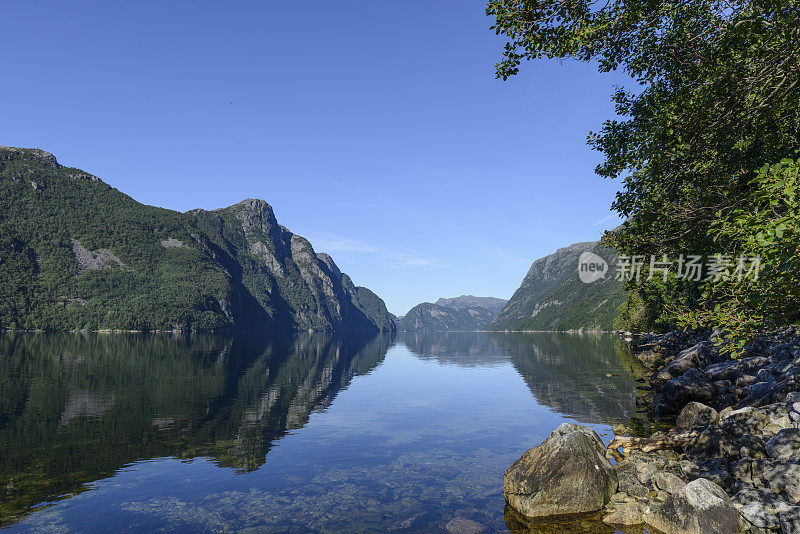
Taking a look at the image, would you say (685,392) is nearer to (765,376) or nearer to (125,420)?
(765,376)

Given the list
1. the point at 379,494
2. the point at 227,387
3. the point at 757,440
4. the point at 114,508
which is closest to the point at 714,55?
the point at 757,440

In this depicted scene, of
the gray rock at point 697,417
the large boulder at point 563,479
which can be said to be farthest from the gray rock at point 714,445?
the gray rock at point 697,417

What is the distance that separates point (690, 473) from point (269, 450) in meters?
20.4

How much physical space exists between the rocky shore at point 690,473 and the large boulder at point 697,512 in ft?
0.09

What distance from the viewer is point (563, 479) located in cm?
1573

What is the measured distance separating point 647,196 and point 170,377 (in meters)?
55.1

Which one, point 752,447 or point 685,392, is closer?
point 752,447

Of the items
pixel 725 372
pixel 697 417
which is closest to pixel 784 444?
pixel 697 417

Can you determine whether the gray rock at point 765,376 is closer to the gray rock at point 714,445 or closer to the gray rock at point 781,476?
the gray rock at point 714,445

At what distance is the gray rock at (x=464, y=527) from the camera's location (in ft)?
47.7

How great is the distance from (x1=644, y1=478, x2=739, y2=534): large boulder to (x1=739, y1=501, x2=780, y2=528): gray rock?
252 mm

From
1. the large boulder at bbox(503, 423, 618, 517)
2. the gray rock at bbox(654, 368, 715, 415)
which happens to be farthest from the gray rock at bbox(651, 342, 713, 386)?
the large boulder at bbox(503, 423, 618, 517)

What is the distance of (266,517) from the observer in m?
15.6

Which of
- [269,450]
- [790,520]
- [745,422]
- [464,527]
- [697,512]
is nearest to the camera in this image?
[790,520]
